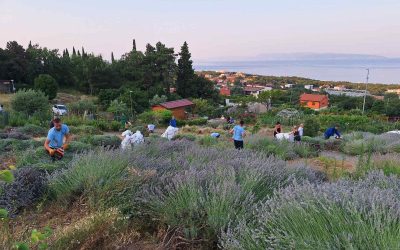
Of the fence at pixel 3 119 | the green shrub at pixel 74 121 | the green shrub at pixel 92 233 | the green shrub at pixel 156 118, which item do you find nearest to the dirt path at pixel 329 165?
the green shrub at pixel 92 233

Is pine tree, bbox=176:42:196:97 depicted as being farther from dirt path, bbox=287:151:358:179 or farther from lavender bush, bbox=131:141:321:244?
lavender bush, bbox=131:141:321:244

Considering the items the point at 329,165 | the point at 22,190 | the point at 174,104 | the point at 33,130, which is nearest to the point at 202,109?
the point at 174,104

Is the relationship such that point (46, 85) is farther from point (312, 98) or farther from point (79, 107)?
point (312, 98)

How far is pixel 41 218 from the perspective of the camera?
12.7ft

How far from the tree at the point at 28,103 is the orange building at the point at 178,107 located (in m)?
15.2

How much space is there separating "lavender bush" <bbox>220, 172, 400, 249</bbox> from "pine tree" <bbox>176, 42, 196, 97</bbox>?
A: 5392 centimetres

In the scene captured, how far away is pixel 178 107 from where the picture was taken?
4181cm

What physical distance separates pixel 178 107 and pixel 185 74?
1558 centimetres

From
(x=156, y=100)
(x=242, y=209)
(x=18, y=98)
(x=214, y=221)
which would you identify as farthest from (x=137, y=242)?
(x=156, y=100)

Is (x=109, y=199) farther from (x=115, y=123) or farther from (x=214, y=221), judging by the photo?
(x=115, y=123)

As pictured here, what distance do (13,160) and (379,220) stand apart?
25.8ft

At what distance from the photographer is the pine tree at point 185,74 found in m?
56.3

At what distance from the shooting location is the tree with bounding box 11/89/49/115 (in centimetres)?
2521

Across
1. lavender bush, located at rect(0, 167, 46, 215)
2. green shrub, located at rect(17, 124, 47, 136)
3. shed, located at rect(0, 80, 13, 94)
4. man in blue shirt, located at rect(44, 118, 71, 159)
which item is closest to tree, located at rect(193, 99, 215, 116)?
shed, located at rect(0, 80, 13, 94)
